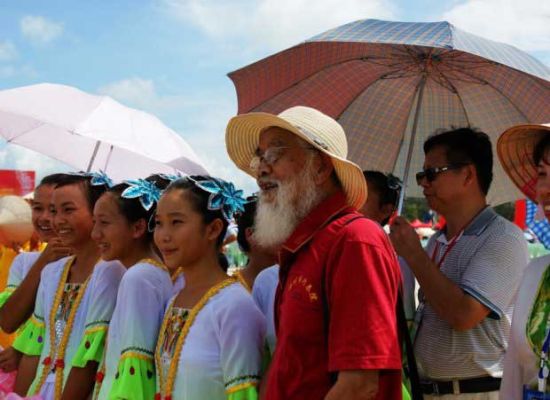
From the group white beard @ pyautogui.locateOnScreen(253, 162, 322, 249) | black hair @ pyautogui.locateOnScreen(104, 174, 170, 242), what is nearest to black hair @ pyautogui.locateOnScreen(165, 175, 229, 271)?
black hair @ pyautogui.locateOnScreen(104, 174, 170, 242)

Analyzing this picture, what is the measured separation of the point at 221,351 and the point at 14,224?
462cm

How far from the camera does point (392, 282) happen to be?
2094 mm

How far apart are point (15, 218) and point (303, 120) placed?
4971 millimetres

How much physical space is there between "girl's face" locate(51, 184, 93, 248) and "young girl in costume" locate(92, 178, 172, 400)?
0.96 ft

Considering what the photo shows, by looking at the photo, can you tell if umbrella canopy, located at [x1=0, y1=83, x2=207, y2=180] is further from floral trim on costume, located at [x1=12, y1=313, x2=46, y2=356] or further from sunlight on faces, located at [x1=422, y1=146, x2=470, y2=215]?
sunlight on faces, located at [x1=422, y1=146, x2=470, y2=215]

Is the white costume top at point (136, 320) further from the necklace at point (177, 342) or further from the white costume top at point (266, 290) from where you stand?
the white costume top at point (266, 290)

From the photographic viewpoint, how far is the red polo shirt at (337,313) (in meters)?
1.98

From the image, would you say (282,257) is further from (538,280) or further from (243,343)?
(538,280)

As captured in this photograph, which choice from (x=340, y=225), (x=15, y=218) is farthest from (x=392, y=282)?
(x=15, y=218)

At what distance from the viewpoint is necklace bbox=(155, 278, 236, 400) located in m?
2.70

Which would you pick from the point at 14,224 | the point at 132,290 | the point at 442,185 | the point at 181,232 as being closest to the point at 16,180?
the point at 14,224

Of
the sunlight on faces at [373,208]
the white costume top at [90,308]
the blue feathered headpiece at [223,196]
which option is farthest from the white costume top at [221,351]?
the sunlight on faces at [373,208]

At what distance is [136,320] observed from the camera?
116 inches

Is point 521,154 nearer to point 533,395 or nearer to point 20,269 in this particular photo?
point 533,395
